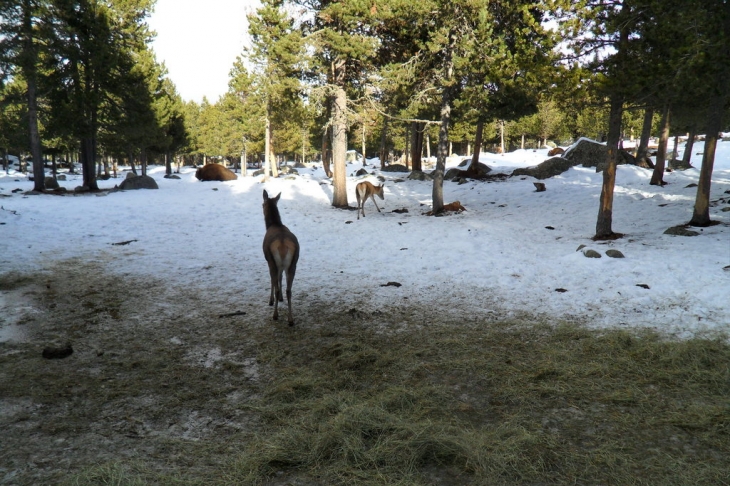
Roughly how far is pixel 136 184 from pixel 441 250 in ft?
71.8

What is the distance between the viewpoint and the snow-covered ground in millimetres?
7875

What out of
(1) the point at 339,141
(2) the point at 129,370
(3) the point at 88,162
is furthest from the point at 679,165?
(3) the point at 88,162

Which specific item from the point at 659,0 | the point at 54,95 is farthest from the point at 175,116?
the point at 659,0

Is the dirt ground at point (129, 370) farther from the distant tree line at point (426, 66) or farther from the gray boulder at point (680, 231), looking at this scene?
the gray boulder at point (680, 231)

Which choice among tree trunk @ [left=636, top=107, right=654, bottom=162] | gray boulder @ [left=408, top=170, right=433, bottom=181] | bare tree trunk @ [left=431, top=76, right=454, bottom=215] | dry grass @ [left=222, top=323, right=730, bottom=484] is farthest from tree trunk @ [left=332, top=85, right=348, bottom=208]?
dry grass @ [left=222, top=323, right=730, bottom=484]

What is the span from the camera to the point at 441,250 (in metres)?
12.0

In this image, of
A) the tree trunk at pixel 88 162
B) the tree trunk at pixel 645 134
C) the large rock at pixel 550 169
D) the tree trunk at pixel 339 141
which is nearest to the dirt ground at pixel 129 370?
the tree trunk at pixel 339 141

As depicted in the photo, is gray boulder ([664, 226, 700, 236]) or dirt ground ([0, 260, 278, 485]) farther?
gray boulder ([664, 226, 700, 236])

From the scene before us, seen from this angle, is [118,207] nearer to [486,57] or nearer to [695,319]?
[486,57]

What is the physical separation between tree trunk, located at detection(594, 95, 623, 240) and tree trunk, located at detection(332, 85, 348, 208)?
10.8m

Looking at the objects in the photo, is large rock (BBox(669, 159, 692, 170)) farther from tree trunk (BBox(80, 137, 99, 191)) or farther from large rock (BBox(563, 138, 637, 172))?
tree trunk (BBox(80, 137, 99, 191))

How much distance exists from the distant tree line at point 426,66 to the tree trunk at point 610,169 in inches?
1.4

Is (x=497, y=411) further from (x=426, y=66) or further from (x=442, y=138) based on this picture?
(x=426, y=66)

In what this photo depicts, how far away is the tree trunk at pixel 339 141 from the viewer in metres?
18.8
